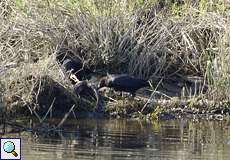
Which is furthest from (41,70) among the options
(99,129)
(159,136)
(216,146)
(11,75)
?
(216,146)

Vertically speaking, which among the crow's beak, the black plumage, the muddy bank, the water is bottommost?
the water

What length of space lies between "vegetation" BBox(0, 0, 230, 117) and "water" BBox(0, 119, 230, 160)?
6.37 feet

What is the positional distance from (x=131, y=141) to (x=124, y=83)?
9.73ft

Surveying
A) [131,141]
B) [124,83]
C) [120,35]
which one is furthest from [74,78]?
A: [131,141]

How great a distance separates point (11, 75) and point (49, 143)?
2.32m

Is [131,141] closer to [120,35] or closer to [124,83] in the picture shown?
[124,83]

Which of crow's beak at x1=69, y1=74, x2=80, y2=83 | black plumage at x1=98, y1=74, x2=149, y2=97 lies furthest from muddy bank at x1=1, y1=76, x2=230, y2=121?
crow's beak at x1=69, y1=74, x2=80, y2=83

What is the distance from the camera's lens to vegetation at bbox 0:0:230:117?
579 inches

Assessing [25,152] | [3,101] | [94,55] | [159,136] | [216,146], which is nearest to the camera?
[25,152]

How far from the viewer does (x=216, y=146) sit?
10.7 m

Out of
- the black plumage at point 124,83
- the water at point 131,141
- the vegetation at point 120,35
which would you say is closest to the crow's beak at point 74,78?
the black plumage at point 124,83

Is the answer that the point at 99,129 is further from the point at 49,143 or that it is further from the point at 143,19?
the point at 143,19

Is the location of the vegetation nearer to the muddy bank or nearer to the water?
the muddy bank

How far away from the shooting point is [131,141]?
433 inches
